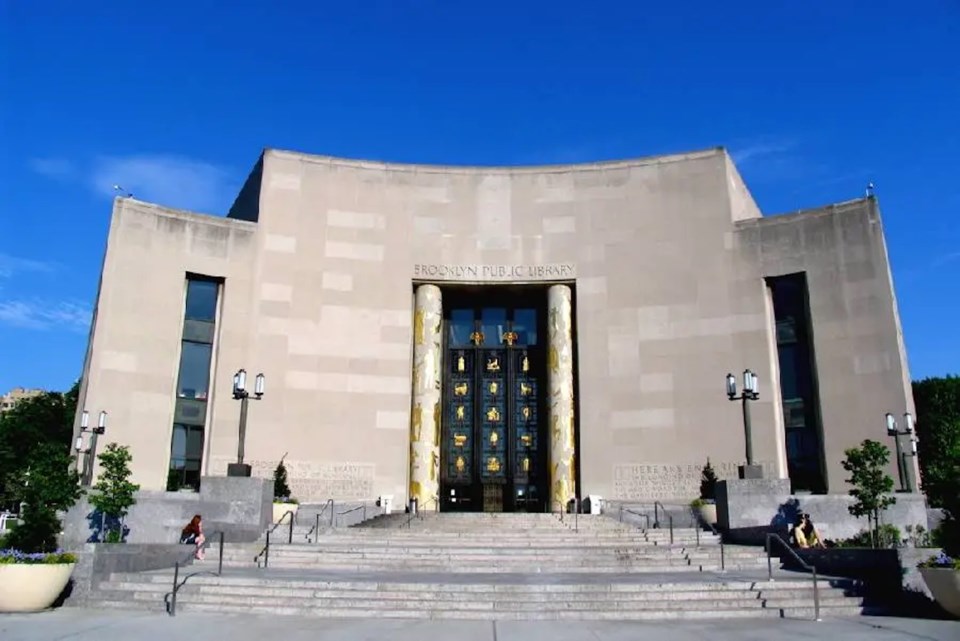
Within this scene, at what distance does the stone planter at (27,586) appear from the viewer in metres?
14.0

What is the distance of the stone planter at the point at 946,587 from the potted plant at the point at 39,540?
14999mm

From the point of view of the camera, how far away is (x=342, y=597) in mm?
14117

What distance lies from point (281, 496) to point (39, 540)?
33.1 ft

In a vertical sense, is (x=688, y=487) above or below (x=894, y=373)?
below

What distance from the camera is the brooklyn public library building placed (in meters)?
29.8

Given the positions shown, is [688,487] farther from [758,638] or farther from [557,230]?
[758,638]

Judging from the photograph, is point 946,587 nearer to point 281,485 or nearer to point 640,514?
point 640,514

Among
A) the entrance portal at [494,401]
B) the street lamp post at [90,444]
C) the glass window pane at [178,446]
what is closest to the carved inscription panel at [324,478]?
the glass window pane at [178,446]

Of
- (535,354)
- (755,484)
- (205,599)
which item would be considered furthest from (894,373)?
(205,599)


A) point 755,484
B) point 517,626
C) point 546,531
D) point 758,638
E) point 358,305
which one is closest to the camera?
point 758,638

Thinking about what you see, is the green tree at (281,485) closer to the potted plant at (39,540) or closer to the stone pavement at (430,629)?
the potted plant at (39,540)

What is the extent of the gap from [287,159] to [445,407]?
40.1ft

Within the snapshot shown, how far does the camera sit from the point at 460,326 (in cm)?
3528

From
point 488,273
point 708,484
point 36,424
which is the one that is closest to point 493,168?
point 488,273
